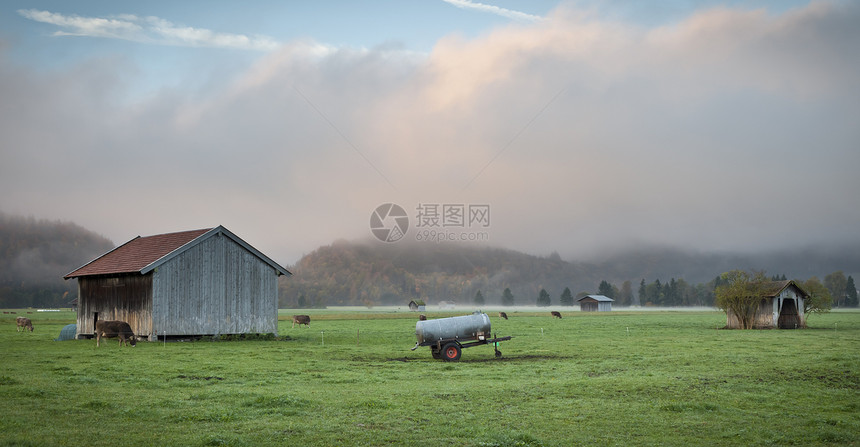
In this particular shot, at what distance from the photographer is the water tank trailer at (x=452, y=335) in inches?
1388

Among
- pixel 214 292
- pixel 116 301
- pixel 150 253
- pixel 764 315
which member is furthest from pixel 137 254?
pixel 764 315

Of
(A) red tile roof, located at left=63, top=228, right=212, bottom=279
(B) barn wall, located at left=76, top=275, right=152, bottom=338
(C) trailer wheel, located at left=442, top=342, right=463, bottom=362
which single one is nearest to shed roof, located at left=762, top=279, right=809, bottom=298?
(C) trailer wheel, located at left=442, top=342, right=463, bottom=362

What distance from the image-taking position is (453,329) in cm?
3594

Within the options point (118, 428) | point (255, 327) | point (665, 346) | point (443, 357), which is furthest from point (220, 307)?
point (118, 428)

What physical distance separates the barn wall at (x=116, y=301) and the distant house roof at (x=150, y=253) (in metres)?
0.78

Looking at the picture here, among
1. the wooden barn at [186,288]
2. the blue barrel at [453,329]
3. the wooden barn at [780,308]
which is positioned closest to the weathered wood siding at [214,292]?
the wooden barn at [186,288]

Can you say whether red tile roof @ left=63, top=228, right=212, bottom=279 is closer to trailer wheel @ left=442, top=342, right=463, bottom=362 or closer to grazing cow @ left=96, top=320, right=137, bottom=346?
grazing cow @ left=96, top=320, right=137, bottom=346

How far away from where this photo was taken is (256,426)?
1691 centimetres

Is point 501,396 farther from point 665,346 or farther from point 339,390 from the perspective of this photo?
point 665,346

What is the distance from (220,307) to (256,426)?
35.3 metres

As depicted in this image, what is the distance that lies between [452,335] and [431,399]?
1468 cm

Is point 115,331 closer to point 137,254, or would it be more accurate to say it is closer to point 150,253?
point 150,253

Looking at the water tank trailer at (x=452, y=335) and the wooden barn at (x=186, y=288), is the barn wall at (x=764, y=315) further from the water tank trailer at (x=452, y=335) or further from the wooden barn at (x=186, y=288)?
the wooden barn at (x=186, y=288)

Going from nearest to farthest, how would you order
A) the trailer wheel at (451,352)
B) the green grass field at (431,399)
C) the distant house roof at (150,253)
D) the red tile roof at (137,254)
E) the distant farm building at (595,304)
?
the green grass field at (431,399), the trailer wheel at (451,352), the distant house roof at (150,253), the red tile roof at (137,254), the distant farm building at (595,304)
